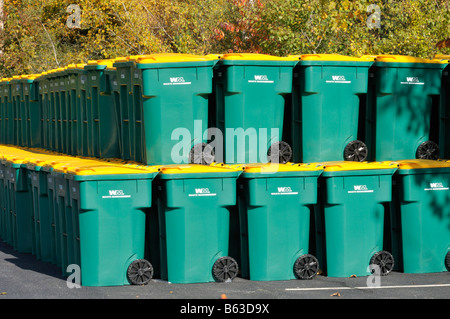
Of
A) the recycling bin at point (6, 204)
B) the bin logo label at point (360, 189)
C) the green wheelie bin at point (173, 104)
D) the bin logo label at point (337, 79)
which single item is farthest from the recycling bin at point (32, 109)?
the bin logo label at point (360, 189)

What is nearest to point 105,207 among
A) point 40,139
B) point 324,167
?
point 324,167

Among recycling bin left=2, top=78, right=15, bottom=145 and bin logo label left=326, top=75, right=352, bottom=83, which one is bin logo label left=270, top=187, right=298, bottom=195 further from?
recycling bin left=2, top=78, right=15, bottom=145

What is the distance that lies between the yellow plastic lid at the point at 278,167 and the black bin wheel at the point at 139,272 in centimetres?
147

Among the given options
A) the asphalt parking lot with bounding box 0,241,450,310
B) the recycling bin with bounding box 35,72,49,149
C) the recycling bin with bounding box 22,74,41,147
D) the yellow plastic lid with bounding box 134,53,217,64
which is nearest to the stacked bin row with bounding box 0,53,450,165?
the yellow plastic lid with bounding box 134,53,217,64

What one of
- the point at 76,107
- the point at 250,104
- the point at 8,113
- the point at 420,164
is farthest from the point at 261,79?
the point at 8,113

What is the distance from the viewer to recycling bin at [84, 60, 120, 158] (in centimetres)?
1091

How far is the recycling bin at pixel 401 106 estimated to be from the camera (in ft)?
32.7

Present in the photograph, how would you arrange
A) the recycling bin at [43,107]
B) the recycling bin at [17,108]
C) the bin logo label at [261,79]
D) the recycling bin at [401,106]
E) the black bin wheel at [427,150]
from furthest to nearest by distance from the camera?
the recycling bin at [17,108]
the recycling bin at [43,107]
the black bin wheel at [427,150]
the recycling bin at [401,106]
the bin logo label at [261,79]

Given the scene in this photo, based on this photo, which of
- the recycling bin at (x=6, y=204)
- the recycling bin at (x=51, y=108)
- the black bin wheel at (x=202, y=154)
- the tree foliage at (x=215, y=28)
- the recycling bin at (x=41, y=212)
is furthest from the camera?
the tree foliage at (x=215, y=28)

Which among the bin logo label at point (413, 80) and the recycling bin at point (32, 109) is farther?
the recycling bin at point (32, 109)

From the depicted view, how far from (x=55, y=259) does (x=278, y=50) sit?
9.90 metres

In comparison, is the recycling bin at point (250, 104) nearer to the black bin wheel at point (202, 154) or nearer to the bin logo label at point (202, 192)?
the black bin wheel at point (202, 154)

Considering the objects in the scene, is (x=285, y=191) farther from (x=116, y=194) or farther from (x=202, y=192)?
(x=116, y=194)

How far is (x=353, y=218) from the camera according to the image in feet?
30.8
